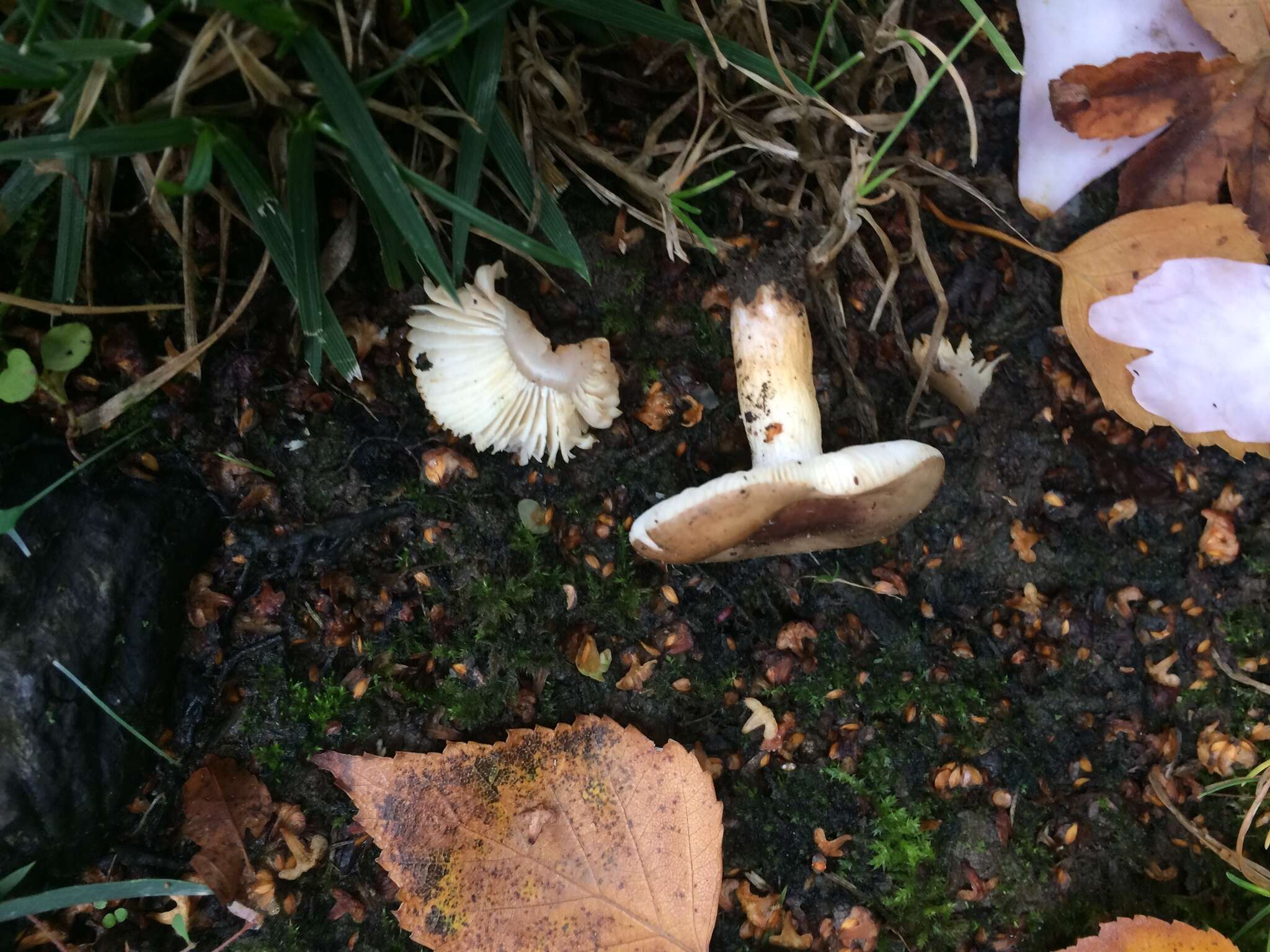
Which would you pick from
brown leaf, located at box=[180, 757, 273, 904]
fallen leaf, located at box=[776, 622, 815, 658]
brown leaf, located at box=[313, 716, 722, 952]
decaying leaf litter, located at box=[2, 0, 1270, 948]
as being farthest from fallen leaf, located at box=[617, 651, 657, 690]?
brown leaf, located at box=[180, 757, 273, 904]

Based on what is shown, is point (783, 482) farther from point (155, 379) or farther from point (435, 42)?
point (155, 379)

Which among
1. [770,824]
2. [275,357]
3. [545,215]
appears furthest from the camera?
[770,824]

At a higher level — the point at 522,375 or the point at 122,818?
the point at 522,375

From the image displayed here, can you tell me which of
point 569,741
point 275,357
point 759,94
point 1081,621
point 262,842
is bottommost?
point 262,842

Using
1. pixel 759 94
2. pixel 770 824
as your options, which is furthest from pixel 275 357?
pixel 770 824

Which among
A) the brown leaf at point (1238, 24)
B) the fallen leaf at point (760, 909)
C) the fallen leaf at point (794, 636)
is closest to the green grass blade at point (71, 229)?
the fallen leaf at point (794, 636)

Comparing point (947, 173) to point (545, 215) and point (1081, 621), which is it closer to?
point (545, 215)

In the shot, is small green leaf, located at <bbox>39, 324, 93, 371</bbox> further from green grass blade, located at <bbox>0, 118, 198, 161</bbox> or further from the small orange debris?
the small orange debris

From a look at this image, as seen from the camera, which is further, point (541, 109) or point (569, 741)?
point (569, 741)
